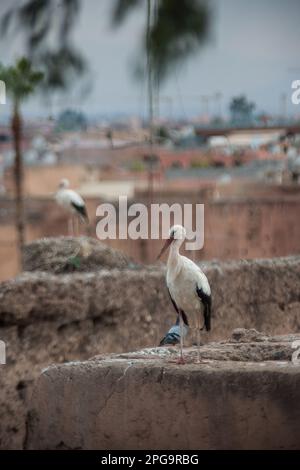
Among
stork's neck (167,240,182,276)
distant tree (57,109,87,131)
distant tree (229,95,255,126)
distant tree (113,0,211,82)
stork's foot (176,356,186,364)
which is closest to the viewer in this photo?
stork's foot (176,356,186,364)

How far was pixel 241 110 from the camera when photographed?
17.1 metres

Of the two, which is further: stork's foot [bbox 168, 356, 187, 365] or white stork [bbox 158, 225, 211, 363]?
white stork [bbox 158, 225, 211, 363]

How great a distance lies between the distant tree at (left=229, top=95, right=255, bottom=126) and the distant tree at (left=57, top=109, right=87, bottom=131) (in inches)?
109

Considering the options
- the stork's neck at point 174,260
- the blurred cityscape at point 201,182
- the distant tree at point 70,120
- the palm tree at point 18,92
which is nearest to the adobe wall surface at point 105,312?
the stork's neck at point 174,260

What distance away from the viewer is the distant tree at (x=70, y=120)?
20.5 meters

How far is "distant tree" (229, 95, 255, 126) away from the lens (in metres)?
16.0

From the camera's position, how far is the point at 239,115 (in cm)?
1816

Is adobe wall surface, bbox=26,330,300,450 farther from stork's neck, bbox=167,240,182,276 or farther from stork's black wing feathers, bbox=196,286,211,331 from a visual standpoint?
stork's neck, bbox=167,240,182,276

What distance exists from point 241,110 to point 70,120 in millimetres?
4682

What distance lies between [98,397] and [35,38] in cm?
645

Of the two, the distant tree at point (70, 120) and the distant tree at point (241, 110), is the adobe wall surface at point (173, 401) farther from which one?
the distant tree at point (70, 120)

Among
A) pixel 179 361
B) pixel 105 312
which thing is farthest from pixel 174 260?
pixel 105 312

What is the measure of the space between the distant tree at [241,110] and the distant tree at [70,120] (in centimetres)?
277

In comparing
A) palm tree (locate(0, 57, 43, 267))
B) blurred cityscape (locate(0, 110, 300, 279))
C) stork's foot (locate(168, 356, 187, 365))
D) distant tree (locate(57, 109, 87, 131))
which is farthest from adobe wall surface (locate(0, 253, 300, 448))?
palm tree (locate(0, 57, 43, 267))
